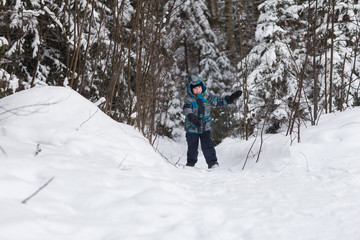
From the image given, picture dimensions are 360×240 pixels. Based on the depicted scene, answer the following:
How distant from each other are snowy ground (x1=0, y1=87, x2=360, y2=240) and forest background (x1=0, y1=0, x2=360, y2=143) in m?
1.06

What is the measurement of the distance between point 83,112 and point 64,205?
1849 mm

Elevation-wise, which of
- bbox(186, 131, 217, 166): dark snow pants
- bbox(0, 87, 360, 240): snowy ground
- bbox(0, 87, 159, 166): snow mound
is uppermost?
bbox(0, 87, 159, 166): snow mound

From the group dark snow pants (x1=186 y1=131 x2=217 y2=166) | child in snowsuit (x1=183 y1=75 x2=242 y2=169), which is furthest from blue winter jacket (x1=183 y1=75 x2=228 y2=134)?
dark snow pants (x1=186 y1=131 x2=217 y2=166)

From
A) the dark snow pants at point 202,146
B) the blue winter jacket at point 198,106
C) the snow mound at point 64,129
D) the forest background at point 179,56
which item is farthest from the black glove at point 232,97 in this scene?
the snow mound at point 64,129

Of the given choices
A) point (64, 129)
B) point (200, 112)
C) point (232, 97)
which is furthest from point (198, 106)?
point (64, 129)

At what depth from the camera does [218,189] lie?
2.86 meters

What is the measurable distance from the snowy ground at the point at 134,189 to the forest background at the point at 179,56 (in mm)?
1055

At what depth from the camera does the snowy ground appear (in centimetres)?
179

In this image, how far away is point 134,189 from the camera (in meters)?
2.35

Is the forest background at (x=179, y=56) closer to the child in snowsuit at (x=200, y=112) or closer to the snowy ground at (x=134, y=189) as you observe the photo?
the child in snowsuit at (x=200, y=112)

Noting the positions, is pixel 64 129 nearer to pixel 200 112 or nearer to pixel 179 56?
pixel 200 112

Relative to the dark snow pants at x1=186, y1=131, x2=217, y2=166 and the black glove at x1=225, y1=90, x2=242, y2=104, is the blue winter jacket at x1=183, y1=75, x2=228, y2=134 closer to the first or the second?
the dark snow pants at x1=186, y1=131, x2=217, y2=166

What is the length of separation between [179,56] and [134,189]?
31.4 ft

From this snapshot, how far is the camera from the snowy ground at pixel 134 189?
5.89 ft
